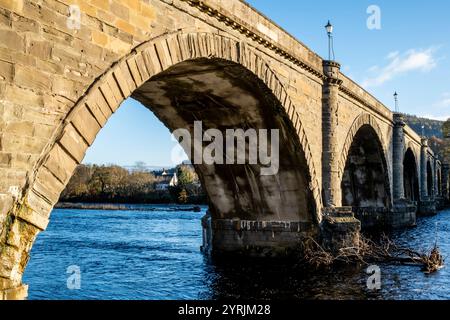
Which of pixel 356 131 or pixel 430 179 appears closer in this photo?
pixel 356 131

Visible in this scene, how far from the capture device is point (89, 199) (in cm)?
8994

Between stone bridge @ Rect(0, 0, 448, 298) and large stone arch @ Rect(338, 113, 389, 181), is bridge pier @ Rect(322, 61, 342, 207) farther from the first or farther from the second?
large stone arch @ Rect(338, 113, 389, 181)

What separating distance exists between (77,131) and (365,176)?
2796 cm

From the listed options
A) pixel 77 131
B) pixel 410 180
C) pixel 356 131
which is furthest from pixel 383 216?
pixel 77 131

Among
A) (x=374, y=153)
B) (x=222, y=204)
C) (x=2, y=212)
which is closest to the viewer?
(x=2, y=212)

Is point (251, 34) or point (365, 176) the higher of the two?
point (251, 34)

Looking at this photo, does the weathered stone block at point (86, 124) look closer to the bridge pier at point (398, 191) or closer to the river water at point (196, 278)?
the river water at point (196, 278)

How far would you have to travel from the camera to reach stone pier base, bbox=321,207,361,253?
1702cm

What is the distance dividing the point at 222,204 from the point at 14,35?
14.4 meters

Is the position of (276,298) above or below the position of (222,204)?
below

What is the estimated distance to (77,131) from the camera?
723 centimetres

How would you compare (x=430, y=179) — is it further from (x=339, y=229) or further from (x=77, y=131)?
(x=77, y=131)
